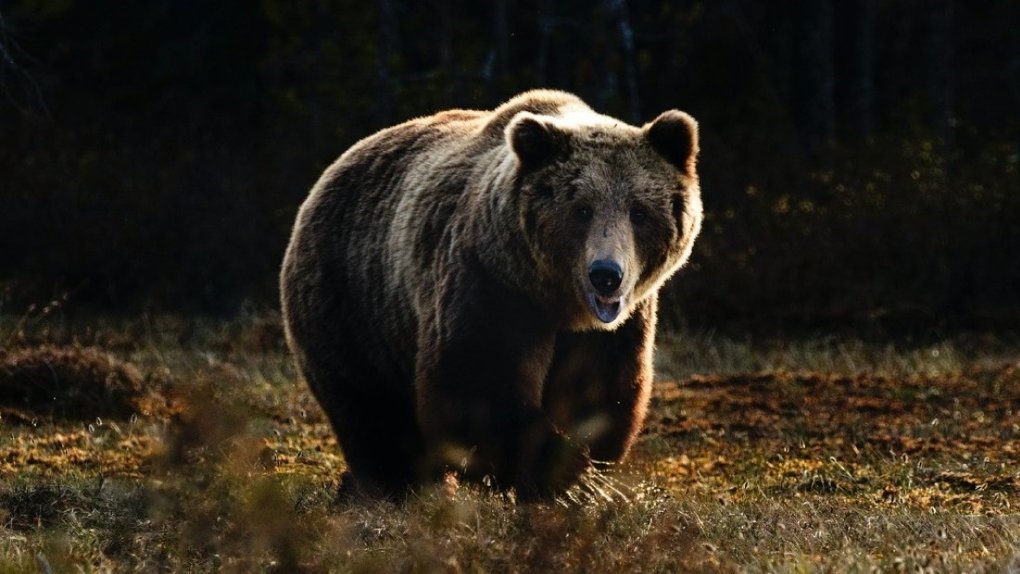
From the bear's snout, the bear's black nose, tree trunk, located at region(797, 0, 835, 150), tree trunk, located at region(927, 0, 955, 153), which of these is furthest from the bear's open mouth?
tree trunk, located at region(927, 0, 955, 153)

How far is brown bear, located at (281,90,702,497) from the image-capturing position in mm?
5699

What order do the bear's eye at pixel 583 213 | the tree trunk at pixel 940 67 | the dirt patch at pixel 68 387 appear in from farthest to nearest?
the tree trunk at pixel 940 67 < the dirt patch at pixel 68 387 < the bear's eye at pixel 583 213

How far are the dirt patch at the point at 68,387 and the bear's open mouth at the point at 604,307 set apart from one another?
400 centimetres

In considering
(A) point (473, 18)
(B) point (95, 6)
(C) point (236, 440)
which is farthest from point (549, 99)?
(A) point (473, 18)

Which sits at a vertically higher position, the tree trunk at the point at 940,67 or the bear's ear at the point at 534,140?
the bear's ear at the point at 534,140

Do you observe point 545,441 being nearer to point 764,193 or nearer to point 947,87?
point 764,193

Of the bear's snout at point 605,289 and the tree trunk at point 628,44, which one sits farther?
the tree trunk at point 628,44

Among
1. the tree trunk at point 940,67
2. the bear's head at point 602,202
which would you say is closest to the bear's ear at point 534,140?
the bear's head at point 602,202

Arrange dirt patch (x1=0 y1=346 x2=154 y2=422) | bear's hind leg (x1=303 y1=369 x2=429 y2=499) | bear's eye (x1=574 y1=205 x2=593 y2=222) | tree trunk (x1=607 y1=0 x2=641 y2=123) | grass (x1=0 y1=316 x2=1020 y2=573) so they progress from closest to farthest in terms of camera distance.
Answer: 1. grass (x1=0 y1=316 x2=1020 y2=573)
2. bear's eye (x1=574 y1=205 x2=593 y2=222)
3. bear's hind leg (x1=303 y1=369 x2=429 y2=499)
4. dirt patch (x1=0 y1=346 x2=154 y2=422)
5. tree trunk (x1=607 y1=0 x2=641 y2=123)

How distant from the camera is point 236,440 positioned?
4652mm

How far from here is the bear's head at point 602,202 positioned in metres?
5.62

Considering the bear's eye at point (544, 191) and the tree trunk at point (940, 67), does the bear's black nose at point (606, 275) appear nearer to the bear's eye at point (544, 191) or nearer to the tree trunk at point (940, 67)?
the bear's eye at point (544, 191)

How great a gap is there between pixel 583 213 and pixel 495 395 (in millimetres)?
738

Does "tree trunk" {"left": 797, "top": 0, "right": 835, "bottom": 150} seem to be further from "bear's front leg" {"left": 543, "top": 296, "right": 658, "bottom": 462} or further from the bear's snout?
the bear's snout
